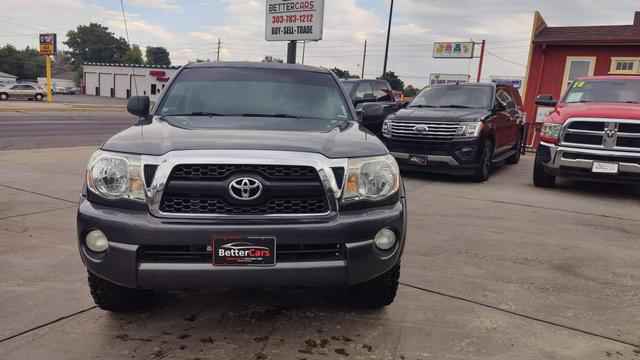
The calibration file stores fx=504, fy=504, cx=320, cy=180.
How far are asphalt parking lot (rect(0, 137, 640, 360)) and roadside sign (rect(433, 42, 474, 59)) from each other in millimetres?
38929

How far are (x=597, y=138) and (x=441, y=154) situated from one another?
7.72 feet

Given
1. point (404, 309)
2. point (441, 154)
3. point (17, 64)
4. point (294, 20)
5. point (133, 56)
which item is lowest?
point (404, 309)

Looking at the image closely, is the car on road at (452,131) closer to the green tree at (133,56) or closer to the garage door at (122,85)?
the garage door at (122,85)

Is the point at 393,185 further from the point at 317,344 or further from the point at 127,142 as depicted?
the point at 127,142

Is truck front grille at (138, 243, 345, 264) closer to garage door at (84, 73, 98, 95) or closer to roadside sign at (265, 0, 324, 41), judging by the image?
roadside sign at (265, 0, 324, 41)

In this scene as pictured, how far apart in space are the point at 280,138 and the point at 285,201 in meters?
0.43

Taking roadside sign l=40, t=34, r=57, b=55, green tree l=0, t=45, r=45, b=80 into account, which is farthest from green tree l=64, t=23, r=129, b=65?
roadside sign l=40, t=34, r=57, b=55

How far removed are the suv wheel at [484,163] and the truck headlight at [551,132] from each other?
3.16ft

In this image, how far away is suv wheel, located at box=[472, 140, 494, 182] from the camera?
878 centimetres

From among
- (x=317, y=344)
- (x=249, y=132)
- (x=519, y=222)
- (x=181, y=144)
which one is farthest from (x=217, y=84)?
(x=519, y=222)

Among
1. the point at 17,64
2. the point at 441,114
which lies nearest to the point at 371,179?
the point at 441,114

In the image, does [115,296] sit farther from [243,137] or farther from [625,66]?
[625,66]

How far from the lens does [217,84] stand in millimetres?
4156

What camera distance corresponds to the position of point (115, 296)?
3129 millimetres
